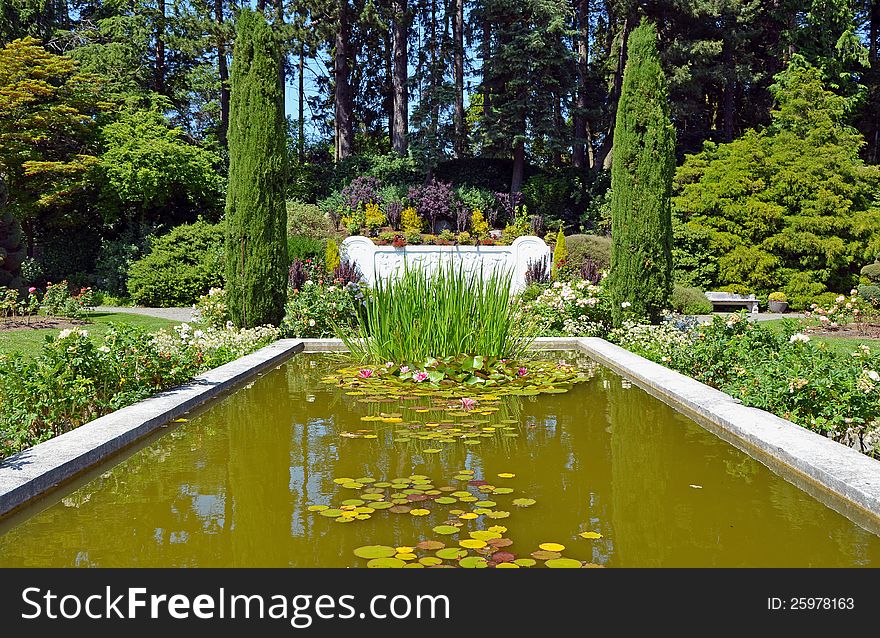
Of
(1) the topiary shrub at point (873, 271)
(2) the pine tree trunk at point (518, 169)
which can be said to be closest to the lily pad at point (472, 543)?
(1) the topiary shrub at point (873, 271)

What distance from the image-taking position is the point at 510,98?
19.5 meters

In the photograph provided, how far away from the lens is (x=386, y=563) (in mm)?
1997

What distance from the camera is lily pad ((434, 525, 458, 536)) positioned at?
87.8 inches

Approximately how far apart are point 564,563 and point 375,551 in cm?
52

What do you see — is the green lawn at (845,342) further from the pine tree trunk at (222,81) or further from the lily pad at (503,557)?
the pine tree trunk at (222,81)

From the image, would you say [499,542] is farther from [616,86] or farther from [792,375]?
[616,86]

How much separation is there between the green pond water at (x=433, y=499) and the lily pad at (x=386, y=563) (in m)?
0.01

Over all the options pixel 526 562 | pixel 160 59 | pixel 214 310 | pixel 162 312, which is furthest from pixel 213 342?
pixel 160 59

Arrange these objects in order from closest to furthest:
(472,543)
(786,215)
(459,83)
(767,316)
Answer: (472,543) → (767,316) → (786,215) → (459,83)

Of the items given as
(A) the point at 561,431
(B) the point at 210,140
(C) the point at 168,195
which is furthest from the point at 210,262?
(A) the point at 561,431

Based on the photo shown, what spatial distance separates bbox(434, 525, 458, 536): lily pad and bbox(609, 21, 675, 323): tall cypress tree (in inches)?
234

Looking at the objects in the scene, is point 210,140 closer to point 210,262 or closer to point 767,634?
point 210,262

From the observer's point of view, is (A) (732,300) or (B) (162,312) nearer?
(B) (162,312)

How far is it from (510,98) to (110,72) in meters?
9.84
